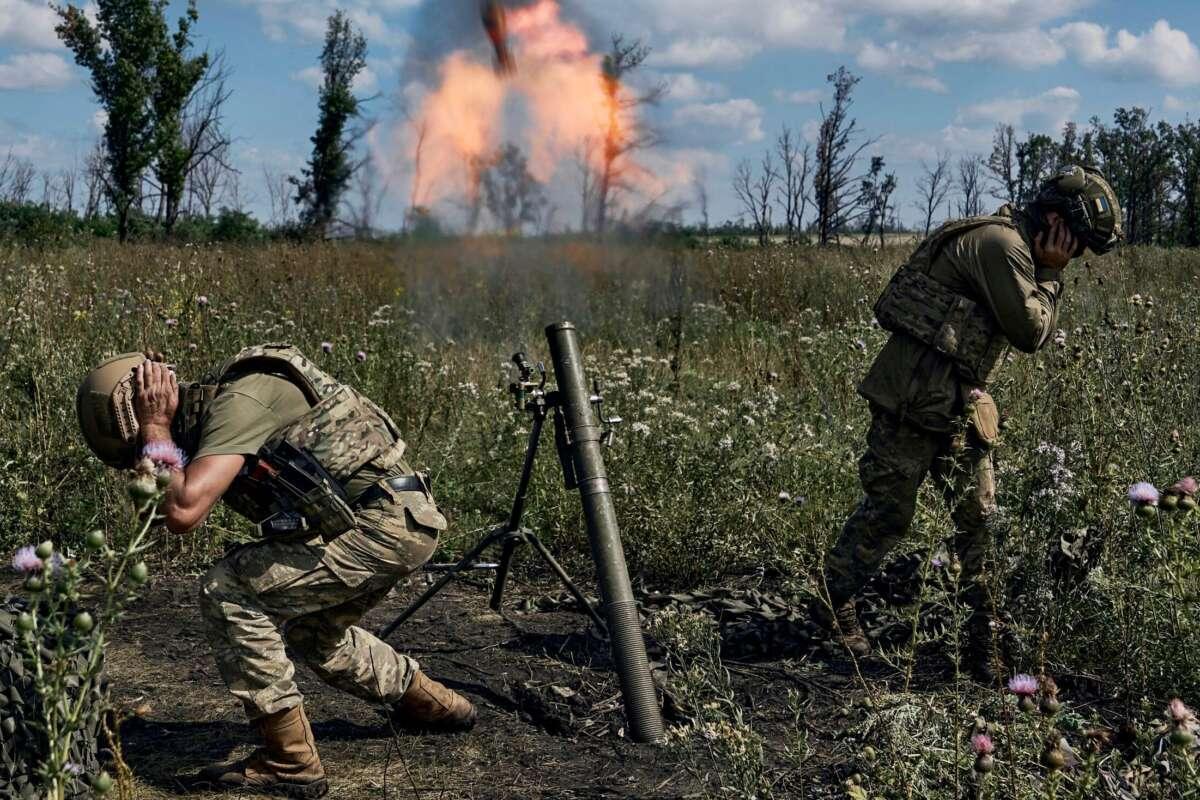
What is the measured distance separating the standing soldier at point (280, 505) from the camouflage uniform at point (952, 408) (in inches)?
73.1

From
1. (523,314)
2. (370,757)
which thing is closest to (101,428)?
(370,757)

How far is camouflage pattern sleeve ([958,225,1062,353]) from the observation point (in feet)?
14.8

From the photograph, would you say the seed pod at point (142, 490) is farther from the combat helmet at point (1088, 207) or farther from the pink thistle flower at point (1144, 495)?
the combat helmet at point (1088, 207)

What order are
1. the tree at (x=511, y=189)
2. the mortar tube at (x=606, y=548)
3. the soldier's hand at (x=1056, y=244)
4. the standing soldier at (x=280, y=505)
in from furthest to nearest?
the tree at (x=511, y=189), the soldier's hand at (x=1056, y=244), the mortar tube at (x=606, y=548), the standing soldier at (x=280, y=505)

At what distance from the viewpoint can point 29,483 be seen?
6297 mm

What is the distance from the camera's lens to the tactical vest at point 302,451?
3.80 meters

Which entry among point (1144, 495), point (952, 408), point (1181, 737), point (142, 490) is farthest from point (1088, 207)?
point (142, 490)

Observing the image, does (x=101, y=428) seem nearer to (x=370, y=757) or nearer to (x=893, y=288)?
(x=370, y=757)

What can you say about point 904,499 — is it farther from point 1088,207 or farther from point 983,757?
point 983,757

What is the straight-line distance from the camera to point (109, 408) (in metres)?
3.64

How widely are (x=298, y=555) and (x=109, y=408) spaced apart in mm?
736

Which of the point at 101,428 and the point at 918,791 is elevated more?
the point at 101,428

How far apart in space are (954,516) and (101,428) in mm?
3090

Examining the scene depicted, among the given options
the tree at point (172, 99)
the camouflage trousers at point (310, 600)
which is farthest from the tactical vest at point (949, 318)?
the tree at point (172, 99)
